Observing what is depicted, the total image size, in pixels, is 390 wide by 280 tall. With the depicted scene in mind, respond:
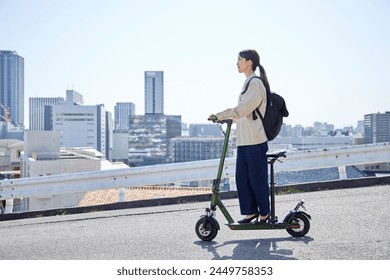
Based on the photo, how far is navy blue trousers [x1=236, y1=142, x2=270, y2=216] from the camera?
4.07m

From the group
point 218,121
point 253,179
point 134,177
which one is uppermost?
point 218,121

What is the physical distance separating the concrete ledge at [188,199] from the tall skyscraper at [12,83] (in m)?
1.39

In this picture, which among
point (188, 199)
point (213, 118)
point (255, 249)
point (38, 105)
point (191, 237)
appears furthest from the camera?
point (38, 105)

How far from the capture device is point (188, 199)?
636 centimetres

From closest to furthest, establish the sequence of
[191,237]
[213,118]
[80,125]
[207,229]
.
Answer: [213,118] < [207,229] < [191,237] < [80,125]

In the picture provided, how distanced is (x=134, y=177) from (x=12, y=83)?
7.85 feet

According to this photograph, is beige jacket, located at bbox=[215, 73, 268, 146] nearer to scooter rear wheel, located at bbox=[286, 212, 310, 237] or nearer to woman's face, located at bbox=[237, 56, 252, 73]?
woman's face, located at bbox=[237, 56, 252, 73]

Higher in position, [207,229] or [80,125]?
[80,125]

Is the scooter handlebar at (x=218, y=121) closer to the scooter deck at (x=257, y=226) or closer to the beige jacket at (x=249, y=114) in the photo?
the beige jacket at (x=249, y=114)

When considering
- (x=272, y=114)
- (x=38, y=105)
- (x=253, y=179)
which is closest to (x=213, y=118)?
(x=272, y=114)

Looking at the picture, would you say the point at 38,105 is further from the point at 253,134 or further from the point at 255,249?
the point at 255,249

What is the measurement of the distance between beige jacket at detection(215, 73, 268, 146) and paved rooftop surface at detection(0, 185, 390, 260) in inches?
35.5
